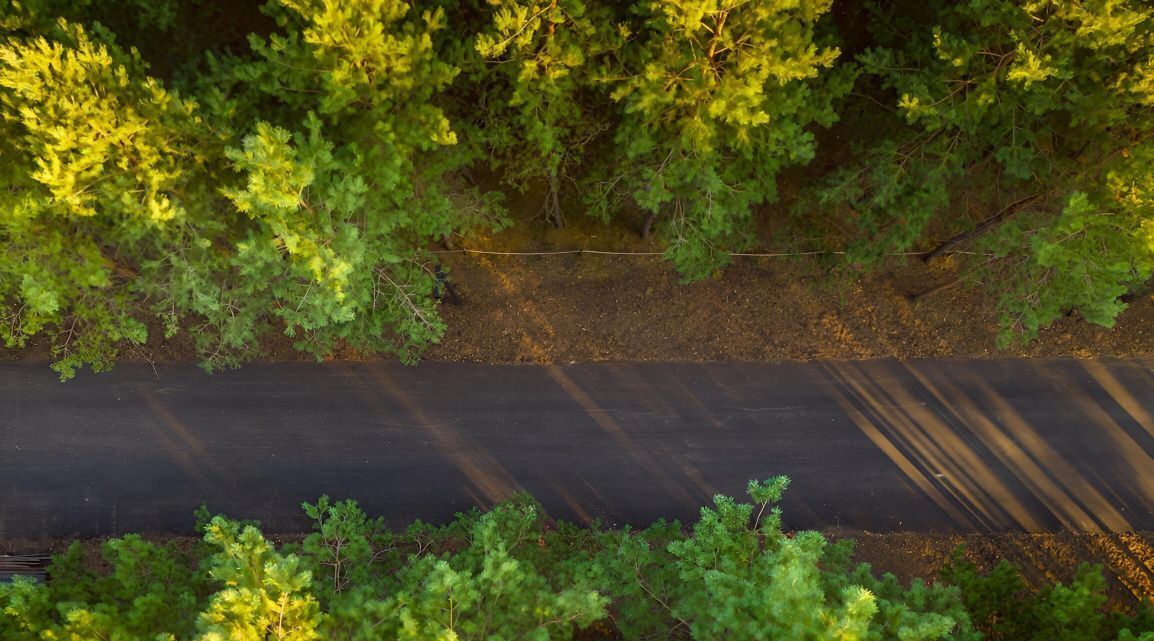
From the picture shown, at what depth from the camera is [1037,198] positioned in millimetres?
10977

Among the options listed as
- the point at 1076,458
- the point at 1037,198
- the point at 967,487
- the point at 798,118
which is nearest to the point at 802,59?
the point at 798,118

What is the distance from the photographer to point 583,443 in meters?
13.3

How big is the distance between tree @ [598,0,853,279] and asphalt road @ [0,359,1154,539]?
4.00 m

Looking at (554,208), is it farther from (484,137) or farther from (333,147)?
(333,147)

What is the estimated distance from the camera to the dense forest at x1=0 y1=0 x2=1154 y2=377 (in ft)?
27.1

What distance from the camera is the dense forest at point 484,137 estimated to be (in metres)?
8.27

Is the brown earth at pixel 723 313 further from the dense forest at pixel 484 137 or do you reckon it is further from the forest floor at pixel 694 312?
the dense forest at pixel 484 137

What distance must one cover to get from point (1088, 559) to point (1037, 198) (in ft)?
23.3

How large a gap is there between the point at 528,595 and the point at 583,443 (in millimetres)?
5155

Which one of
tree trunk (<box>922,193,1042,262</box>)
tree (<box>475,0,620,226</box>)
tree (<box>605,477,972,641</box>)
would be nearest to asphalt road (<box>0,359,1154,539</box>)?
tree trunk (<box>922,193,1042,262</box>)

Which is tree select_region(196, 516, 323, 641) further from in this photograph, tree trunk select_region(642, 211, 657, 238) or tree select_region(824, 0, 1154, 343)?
tree select_region(824, 0, 1154, 343)

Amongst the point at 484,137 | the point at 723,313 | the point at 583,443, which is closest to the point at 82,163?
the point at 484,137

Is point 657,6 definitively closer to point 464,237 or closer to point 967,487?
point 464,237

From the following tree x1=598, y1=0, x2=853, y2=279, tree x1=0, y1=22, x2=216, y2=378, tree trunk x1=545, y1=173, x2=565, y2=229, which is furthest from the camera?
tree trunk x1=545, y1=173, x2=565, y2=229
